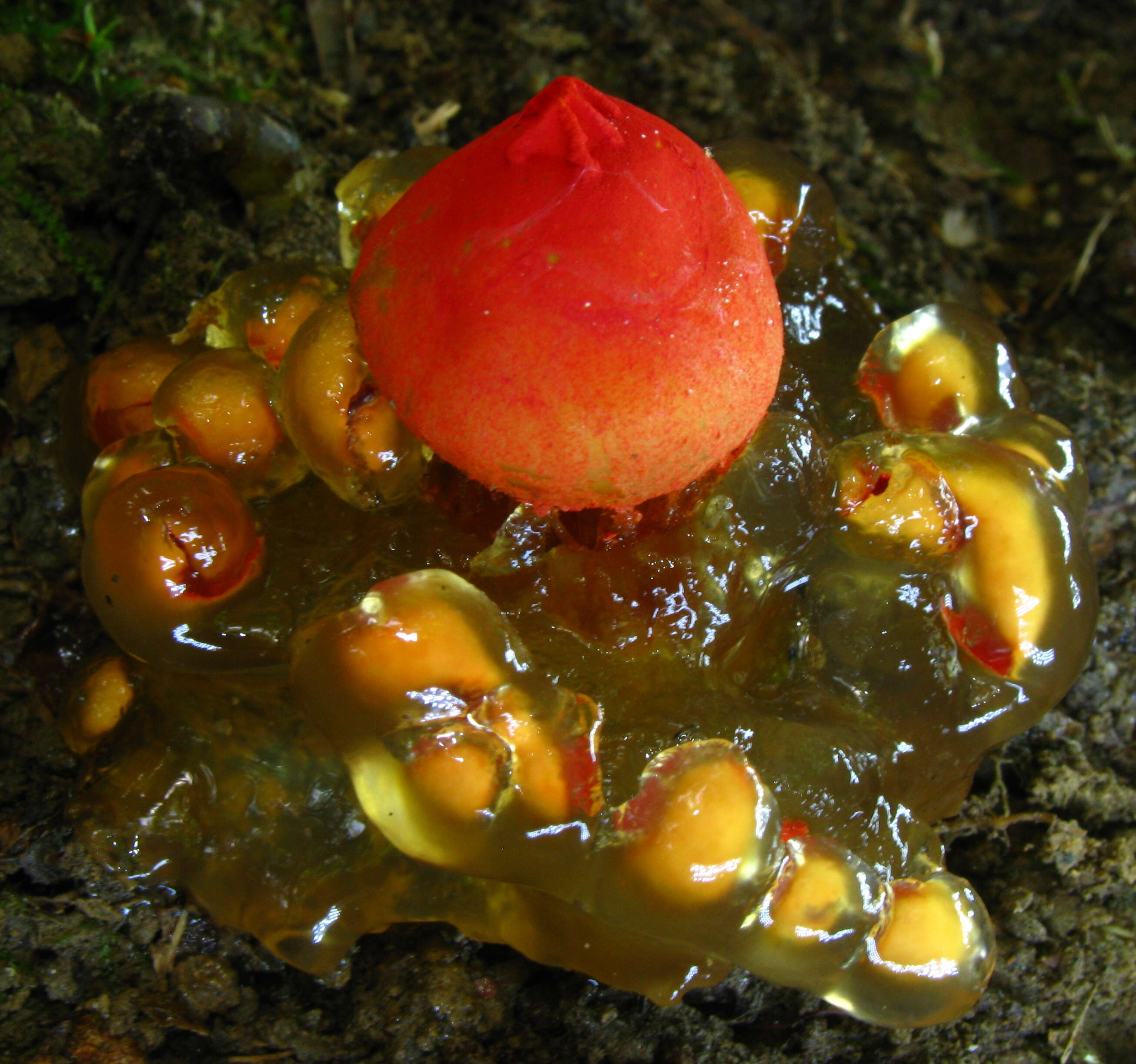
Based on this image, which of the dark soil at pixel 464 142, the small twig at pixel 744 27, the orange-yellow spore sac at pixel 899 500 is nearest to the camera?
the orange-yellow spore sac at pixel 899 500

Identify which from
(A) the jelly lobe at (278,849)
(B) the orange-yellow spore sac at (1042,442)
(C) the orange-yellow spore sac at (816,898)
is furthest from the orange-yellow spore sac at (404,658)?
(B) the orange-yellow spore sac at (1042,442)

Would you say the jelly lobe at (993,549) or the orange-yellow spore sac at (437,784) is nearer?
the orange-yellow spore sac at (437,784)

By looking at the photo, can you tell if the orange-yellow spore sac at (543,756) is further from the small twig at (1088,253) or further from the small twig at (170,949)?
the small twig at (1088,253)

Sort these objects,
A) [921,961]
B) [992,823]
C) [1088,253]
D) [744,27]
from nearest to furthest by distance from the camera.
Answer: [921,961] < [992,823] < [1088,253] < [744,27]

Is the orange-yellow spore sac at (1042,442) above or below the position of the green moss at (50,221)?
below

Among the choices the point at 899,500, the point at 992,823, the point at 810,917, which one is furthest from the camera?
the point at 992,823

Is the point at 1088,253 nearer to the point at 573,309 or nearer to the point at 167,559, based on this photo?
the point at 573,309

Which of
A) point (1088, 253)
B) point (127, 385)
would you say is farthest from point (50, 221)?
point (1088, 253)
